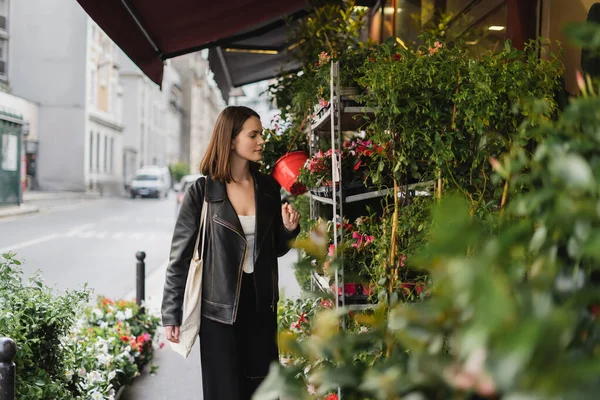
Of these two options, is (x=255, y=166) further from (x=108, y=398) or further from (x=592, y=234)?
(x=592, y=234)

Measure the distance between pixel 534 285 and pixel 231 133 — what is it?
2.61m

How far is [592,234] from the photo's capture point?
2.43 ft

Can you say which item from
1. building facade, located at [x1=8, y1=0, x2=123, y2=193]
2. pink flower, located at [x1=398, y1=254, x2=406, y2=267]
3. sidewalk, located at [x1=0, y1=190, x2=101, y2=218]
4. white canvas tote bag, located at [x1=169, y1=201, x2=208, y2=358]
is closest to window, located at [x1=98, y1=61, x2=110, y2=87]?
building facade, located at [x1=8, y1=0, x2=123, y2=193]

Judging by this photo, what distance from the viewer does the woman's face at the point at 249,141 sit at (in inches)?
129

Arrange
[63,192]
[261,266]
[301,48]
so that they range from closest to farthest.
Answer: [261,266]
[301,48]
[63,192]

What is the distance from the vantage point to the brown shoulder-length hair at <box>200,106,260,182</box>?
3.27 m

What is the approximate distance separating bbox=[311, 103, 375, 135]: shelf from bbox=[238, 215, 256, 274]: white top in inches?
23.7

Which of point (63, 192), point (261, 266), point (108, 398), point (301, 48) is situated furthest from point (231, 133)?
point (63, 192)

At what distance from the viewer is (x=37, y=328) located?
320 centimetres

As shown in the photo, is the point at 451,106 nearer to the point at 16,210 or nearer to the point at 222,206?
the point at 222,206

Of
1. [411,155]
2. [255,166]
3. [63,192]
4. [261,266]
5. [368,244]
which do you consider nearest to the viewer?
[411,155]

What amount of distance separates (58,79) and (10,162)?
15272mm

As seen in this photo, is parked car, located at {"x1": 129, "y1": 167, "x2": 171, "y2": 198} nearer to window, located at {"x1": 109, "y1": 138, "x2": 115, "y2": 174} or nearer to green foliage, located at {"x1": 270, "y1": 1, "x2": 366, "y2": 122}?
window, located at {"x1": 109, "y1": 138, "x2": 115, "y2": 174}

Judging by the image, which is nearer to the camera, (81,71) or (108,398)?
(108,398)
